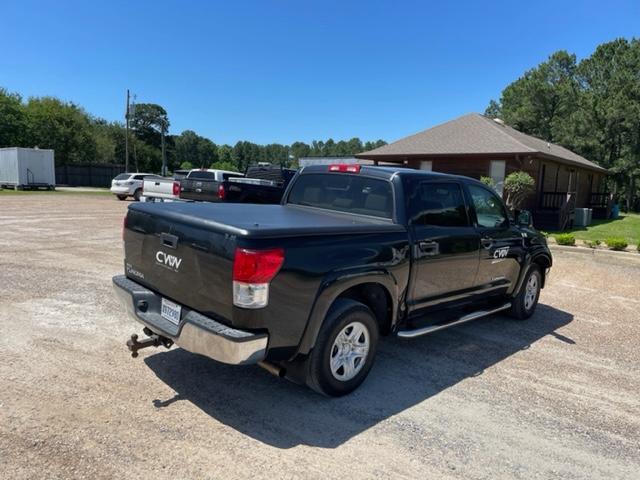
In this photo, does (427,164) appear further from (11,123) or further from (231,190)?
(11,123)

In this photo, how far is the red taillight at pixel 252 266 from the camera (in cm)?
297

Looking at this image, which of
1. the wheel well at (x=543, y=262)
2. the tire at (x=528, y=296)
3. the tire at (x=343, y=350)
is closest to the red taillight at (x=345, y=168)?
the tire at (x=343, y=350)

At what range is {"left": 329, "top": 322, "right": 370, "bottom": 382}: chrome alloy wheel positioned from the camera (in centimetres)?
363

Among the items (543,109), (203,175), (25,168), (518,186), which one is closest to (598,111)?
(543,109)

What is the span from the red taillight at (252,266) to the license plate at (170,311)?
74cm

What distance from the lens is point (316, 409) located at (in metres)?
3.55

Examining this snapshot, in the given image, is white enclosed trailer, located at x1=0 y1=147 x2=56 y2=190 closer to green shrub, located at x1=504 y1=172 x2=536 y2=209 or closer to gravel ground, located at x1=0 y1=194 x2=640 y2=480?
green shrub, located at x1=504 y1=172 x2=536 y2=209

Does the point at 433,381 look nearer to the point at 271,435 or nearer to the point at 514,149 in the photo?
the point at 271,435

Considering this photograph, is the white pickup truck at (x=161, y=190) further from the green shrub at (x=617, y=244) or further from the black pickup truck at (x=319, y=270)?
the green shrub at (x=617, y=244)

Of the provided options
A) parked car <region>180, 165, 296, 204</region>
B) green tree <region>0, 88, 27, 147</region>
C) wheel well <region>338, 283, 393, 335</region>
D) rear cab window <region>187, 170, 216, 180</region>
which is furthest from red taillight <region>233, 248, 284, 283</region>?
green tree <region>0, 88, 27, 147</region>

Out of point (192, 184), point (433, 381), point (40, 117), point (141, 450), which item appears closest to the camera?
point (141, 450)

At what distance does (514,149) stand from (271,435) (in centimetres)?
1807

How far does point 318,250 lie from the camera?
10.9 feet

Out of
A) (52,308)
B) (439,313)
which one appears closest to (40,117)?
(52,308)
